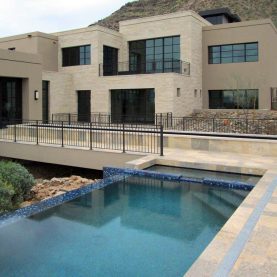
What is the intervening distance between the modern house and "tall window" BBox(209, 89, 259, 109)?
0.07 m

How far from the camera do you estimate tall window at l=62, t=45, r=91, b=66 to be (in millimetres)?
29703

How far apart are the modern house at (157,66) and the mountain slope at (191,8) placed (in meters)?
46.9

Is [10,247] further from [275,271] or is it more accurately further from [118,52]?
[118,52]

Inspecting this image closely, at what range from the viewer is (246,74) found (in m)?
28.0

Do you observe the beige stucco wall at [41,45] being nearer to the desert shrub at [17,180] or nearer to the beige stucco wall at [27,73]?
the beige stucco wall at [27,73]

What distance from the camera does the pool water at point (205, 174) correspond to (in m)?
10.1

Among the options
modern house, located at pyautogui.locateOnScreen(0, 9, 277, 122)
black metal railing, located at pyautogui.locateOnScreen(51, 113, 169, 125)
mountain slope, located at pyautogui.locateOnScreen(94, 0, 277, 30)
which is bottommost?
black metal railing, located at pyautogui.locateOnScreen(51, 113, 169, 125)

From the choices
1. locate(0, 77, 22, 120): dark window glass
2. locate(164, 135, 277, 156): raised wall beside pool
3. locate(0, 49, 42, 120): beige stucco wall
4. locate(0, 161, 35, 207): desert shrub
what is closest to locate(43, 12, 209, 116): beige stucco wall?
locate(0, 49, 42, 120): beige stucco wall

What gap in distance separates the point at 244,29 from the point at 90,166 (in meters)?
19.2

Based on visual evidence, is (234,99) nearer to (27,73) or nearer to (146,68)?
(146,68)


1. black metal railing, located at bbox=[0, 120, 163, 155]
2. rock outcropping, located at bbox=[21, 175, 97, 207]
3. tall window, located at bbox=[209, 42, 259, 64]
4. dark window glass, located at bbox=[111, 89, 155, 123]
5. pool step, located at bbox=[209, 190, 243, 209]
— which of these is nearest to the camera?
pool step, located at bbox=[209, 190, 243, 209]

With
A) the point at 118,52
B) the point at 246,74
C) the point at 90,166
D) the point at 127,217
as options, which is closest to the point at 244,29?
the point at 246,74

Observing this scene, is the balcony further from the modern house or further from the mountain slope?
the mountain slope

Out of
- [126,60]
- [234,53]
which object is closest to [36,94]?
[126,60]
